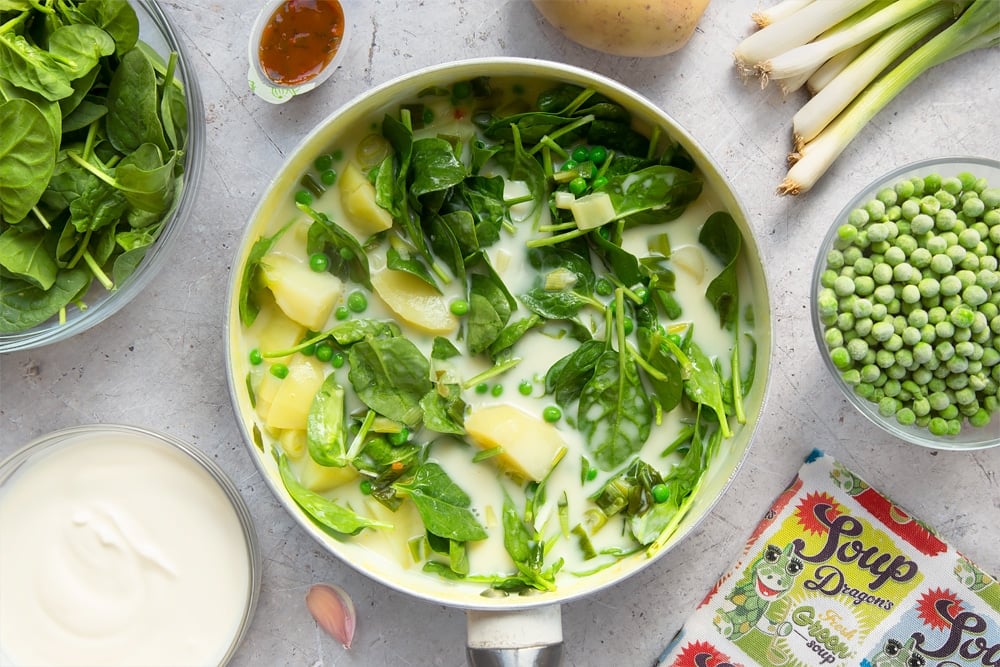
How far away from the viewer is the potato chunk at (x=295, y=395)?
56.7 inches

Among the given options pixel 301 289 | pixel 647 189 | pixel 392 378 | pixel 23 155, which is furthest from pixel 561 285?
pixel 23 155

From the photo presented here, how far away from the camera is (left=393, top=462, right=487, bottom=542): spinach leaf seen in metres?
1.40

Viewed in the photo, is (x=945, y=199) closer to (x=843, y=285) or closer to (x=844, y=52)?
(x=843, y=285)

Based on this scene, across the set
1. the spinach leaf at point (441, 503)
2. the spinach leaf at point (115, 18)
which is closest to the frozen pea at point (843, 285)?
the spinach leaf at point (441, 503)

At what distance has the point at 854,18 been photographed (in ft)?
4.95

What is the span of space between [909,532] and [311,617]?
3.79 feet

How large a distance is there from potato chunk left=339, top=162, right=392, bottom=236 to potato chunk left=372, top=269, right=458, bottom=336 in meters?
→ 0.08

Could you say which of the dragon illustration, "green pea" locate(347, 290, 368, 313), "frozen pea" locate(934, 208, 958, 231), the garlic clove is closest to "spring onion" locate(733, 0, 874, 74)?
"frozen pea" locate(934, 208, 958, 231)

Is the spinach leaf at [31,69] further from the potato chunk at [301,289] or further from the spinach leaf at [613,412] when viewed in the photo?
the spinach leaf at [613,412]

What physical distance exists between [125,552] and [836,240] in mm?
1416

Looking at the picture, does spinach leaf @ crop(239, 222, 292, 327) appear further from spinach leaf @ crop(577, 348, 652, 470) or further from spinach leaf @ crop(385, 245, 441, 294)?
spinach leaf @ crop(577, 348, 652, 470)

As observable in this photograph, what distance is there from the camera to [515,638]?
134cm

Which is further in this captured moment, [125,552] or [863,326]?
[125,552]

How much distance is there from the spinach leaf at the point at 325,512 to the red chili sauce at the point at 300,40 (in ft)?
2.30
